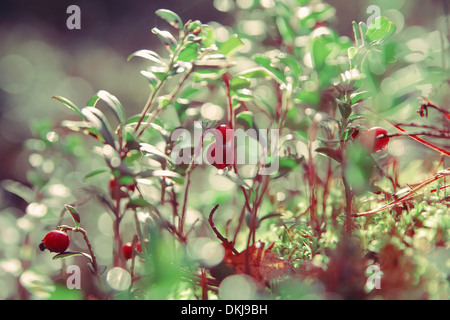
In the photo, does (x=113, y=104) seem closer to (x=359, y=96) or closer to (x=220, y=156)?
(x=220, y=156)

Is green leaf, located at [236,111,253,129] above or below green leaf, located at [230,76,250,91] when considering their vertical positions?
below

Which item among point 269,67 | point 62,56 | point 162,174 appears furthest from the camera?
point 62,56

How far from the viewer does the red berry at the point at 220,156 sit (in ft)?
1.32

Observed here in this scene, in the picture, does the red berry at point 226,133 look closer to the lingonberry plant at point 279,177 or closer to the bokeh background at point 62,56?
the lingonberry plant at point 279,177

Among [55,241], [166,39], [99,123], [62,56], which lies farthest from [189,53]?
[62,56]

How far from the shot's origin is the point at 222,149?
40 centimetres

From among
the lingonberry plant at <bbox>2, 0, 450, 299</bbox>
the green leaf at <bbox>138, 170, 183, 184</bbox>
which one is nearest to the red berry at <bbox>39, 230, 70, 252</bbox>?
the lingonberry plant at <bbox>2, 0, 450, 299</bbox>

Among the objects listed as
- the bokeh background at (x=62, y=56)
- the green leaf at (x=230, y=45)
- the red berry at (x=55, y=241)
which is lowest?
the red berry at (x=55, y=241)

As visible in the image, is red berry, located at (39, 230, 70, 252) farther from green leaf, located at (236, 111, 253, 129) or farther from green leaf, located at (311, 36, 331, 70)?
green leaf, located at (311, 36, 331, 70)

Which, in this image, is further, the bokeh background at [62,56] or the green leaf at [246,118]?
the bokeh background at [62,56]

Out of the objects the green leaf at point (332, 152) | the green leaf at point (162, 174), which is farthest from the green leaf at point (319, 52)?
the green leaf at point (162, 174)

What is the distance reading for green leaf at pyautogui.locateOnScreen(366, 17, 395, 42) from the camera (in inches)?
15.4

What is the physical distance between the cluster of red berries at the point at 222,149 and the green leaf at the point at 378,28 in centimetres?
18

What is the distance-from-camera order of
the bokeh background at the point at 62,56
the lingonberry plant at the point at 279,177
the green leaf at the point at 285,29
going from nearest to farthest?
1. the lingonberry plant at the point at 279,177
2. the green leaf at the point at 285,29
3. the bokeh background at the point at 62,56
